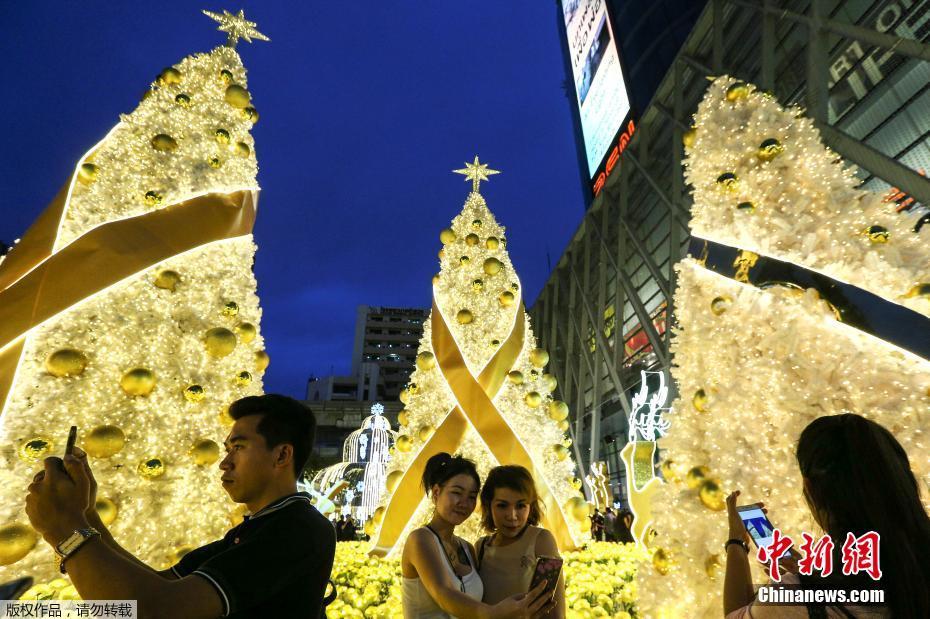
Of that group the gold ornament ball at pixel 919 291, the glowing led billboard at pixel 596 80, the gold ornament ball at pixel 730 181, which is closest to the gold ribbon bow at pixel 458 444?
the gold ornament ball at pixel 730 181

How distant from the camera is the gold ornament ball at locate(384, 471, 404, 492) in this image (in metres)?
4.53

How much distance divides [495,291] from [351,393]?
2335 inches

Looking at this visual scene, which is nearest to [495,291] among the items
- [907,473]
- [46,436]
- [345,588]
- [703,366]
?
[703,366]

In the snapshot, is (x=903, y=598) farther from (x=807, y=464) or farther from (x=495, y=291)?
(x=495, y=291)

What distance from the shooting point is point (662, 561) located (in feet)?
8.96

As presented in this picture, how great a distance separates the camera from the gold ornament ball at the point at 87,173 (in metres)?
2.87

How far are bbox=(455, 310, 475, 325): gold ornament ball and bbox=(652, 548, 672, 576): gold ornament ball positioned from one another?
2769mm

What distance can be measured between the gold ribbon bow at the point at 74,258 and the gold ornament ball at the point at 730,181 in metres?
3.35

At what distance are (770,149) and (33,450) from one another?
4.31m

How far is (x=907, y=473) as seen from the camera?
1071 millimetres

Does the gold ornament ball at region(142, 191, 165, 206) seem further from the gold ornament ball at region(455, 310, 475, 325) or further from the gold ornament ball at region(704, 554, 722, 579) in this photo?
the gold ornament ball at region(704, 554, 722, 579)

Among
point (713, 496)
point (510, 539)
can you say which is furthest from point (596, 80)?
point (510, 539)

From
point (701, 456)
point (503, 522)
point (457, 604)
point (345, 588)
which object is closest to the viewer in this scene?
point (457, 604)

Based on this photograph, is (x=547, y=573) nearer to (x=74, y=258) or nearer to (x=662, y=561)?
(x=662, y=561)
